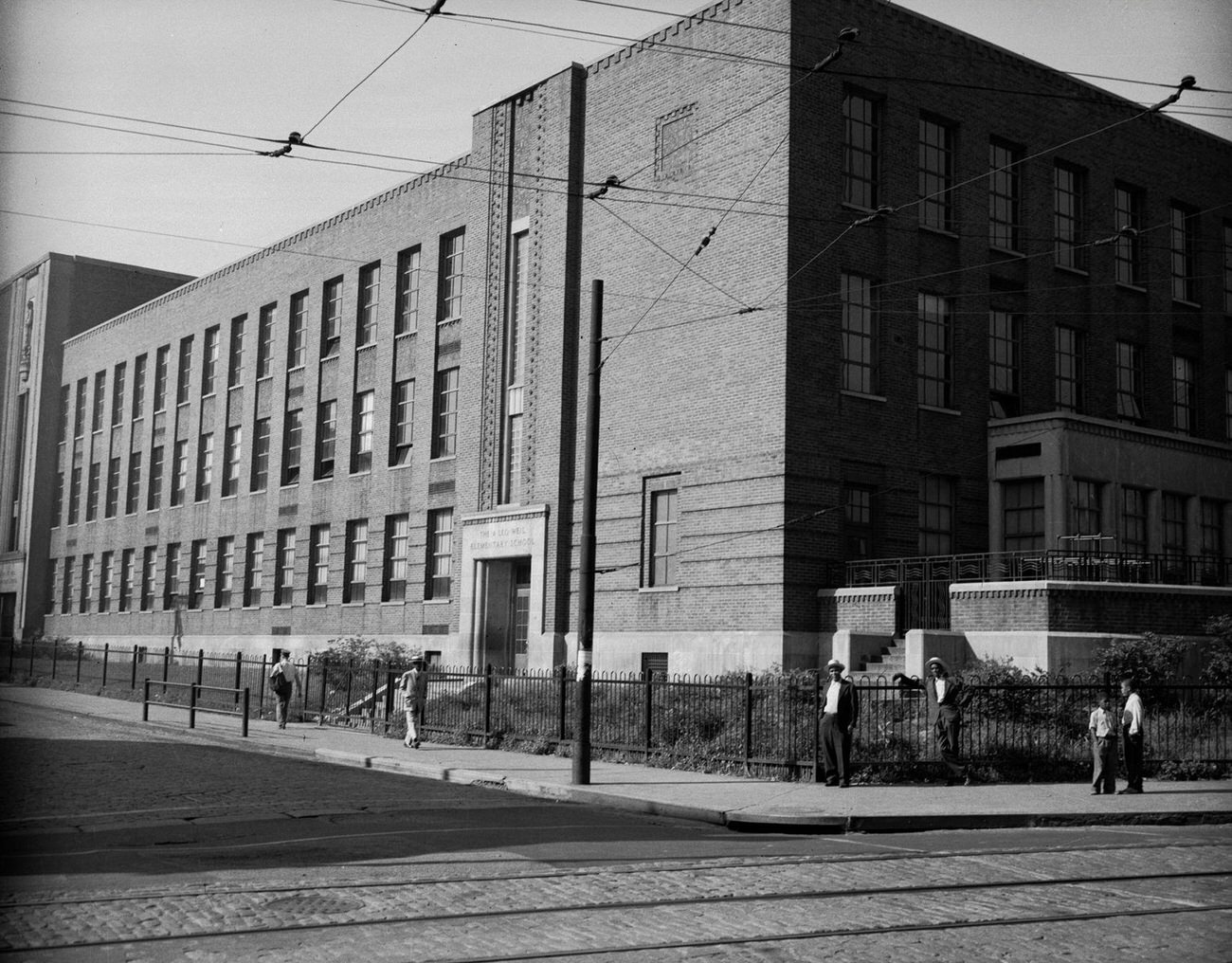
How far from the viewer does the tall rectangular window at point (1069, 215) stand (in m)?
33.0

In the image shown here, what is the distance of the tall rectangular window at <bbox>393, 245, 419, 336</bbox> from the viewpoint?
4003 cm

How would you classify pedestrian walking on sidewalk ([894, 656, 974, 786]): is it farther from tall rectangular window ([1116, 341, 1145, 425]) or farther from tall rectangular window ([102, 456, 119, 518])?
tall rectangular window ([102, 456, 119, 518])

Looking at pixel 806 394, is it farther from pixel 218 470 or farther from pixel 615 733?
pixel 218 470

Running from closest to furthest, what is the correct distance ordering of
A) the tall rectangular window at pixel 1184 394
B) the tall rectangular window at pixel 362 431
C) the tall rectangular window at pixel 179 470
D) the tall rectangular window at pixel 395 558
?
the tall rectangular window at pixel 1184 394 < the tall rectangular window at pixel 395 558 < the tall rectangular window at pixel 362 431 < the tall rectangular window at pixel 179 470

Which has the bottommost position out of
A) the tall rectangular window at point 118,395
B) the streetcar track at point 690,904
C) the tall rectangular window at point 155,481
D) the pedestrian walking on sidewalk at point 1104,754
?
the streetcar track at point 690,904

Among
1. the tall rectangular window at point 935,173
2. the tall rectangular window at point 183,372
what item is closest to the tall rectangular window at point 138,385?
the tall rectangular window at point 183,372

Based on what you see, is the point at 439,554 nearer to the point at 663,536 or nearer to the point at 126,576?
the point at 663,536

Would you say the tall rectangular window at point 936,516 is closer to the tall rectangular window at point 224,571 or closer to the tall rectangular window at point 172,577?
the tall rectangular window at point 224,571

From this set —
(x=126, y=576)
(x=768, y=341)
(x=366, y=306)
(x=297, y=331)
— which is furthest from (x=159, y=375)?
(x=768, y=341)

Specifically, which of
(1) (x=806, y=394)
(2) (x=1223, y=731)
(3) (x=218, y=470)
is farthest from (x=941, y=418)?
(3) (x=218, y=470)

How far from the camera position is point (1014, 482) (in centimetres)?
3030

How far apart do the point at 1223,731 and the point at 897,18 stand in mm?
17099

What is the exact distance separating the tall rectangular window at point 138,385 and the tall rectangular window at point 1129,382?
40.0 meters

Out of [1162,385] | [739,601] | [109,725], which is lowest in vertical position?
[109,725]
